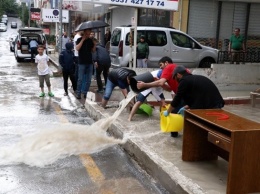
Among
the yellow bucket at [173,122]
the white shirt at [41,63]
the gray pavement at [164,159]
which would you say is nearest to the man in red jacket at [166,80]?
the yellow bucket at [173,122]

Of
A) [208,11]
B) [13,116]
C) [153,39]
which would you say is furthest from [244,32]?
[13,116]

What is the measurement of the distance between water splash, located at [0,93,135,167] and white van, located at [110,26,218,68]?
21.4ft

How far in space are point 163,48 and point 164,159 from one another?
29.4 ft

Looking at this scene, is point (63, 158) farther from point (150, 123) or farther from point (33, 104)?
point (33, 104)

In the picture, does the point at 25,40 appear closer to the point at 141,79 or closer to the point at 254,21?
the point at 254,21

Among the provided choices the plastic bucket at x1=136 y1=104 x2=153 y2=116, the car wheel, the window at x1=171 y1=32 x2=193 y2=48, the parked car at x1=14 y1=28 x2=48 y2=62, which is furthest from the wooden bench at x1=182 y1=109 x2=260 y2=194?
the parked car at x1=14 y1=28 x2=48 y2=62

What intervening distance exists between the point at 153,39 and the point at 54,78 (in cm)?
432

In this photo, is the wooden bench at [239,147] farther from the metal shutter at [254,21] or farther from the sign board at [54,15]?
the sign board at [54,15]

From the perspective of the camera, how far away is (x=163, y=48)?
13.6m

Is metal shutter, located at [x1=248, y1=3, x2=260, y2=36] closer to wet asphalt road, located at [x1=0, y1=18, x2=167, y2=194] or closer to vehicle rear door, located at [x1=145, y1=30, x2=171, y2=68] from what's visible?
vehicle rear door, located at [x1=145, y1=30, x2=171, y2=68]

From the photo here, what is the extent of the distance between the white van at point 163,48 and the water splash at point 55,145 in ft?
21.4

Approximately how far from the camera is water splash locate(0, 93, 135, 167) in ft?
17.9

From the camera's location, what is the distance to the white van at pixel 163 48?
42.2 feet

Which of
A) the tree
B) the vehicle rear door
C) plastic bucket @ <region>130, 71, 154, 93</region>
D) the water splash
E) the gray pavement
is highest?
the tree
